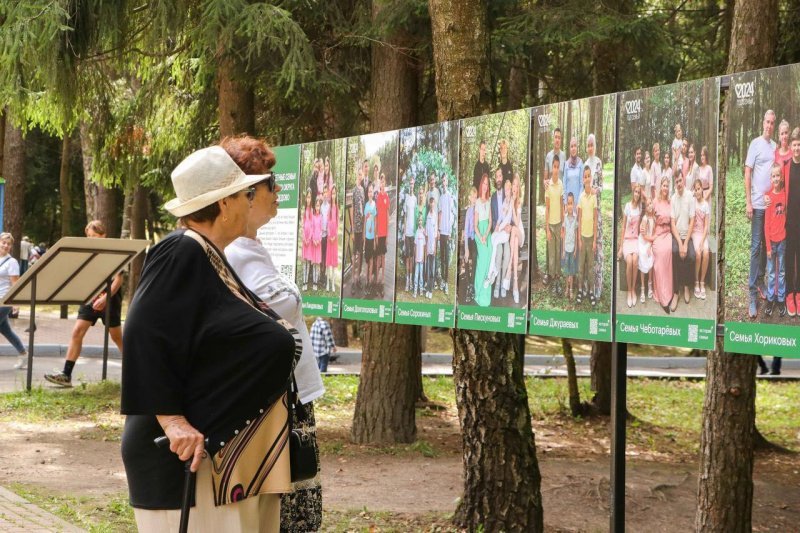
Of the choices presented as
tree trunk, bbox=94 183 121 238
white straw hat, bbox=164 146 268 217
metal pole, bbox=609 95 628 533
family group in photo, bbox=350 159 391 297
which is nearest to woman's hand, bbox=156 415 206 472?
white straw hat, bbox=164 146 268 217

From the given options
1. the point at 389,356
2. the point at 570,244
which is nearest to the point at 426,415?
the point at 389,356

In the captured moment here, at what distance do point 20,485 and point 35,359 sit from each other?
9.76 metres

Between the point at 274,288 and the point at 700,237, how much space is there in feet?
6.72

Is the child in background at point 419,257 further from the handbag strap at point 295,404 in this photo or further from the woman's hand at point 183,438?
the woman's hand at point 183,438

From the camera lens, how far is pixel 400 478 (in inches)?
359

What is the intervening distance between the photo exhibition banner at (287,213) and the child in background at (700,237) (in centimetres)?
417

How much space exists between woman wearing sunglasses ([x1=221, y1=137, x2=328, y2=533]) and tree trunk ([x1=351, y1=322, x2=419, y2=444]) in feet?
20.9

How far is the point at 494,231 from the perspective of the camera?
6.54 m

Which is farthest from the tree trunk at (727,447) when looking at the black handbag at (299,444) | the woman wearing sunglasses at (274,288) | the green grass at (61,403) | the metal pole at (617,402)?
the green grass at (61,403)

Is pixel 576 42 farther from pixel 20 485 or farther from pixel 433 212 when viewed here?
pixel 20 485

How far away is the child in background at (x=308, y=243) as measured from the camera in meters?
8.55

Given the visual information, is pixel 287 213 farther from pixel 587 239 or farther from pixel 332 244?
pixel 587 239

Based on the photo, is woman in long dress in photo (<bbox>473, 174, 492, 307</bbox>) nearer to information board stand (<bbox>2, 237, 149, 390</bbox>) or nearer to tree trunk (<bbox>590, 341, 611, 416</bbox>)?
information board stand (<bbox>2, 237, 149, 390</bbox>)

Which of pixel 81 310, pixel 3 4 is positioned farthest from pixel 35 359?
pixel 3 4
